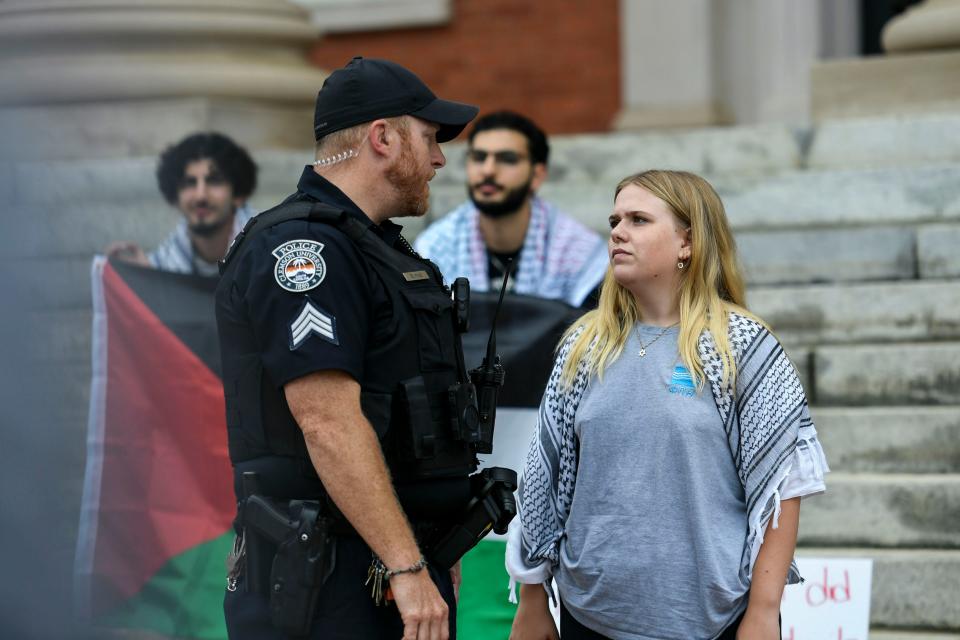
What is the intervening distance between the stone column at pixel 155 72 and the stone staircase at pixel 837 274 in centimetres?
41

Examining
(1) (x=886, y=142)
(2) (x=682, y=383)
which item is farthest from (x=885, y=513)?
(1) (x=886, y=142)

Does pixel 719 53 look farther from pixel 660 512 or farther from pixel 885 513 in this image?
pixel 660 512

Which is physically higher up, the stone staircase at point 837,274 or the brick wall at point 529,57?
the brick wall at point 529,57

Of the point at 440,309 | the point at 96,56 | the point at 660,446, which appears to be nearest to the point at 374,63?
the point at 440,309

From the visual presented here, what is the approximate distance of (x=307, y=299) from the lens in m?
2.95

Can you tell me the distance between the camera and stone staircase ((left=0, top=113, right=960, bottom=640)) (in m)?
4.82

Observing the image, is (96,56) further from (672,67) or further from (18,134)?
(18,134)

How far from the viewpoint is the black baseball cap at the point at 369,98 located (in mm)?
3139

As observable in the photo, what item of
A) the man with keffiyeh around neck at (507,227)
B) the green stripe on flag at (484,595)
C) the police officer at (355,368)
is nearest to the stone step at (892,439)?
the man with keffiyeh around neck at (507,227)

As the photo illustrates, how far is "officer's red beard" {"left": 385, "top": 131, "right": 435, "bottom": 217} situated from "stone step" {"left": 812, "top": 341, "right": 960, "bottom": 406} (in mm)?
3081

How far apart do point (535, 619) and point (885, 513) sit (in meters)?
2.17

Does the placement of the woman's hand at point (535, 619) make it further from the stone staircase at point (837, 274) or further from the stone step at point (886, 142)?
the stone step at point (886, 142)

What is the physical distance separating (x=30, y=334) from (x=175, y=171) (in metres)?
3.83

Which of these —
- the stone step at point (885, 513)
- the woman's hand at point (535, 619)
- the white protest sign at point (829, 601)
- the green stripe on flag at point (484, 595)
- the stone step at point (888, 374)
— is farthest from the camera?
the stone step at point (888, 374)
